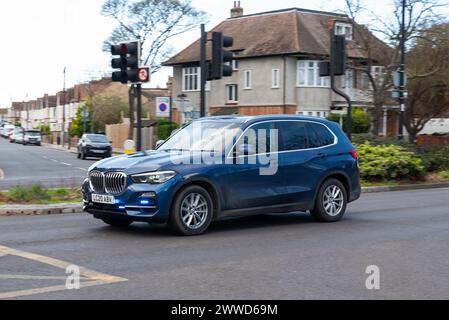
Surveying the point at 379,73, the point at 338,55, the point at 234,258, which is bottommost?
the point at 234,258

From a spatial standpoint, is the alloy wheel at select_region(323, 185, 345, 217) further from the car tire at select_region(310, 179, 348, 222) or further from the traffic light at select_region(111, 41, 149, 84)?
the traffic light at select_region(111, 41, 149, 84)

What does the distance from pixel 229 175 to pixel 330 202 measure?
7.93 ft

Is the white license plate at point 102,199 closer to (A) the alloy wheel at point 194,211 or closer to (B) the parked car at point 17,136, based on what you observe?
(A) the alloy wheel at point 194,211

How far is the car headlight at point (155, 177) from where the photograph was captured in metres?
9.34

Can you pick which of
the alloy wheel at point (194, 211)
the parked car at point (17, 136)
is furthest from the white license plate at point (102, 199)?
the parked car at point (17, 136)

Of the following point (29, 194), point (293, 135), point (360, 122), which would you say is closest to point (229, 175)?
point (293, 135)

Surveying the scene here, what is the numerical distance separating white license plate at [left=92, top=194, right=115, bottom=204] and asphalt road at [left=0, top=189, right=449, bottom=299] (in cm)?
50

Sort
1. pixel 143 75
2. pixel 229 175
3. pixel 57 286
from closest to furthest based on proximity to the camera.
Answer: pixel 57 286
pixel 229 175
pixel 143 75

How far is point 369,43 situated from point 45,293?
84.0 feet

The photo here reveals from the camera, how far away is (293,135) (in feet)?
36.4

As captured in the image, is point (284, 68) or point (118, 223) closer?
point (118, 223)

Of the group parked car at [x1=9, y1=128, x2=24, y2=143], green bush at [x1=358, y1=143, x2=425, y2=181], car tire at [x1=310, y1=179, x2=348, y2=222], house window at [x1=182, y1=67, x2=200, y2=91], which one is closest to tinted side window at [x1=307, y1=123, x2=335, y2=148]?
car tire at [x1=310, y1=179, x2=348, y2=222]

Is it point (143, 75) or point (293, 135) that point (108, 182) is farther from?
point (143, 75)
